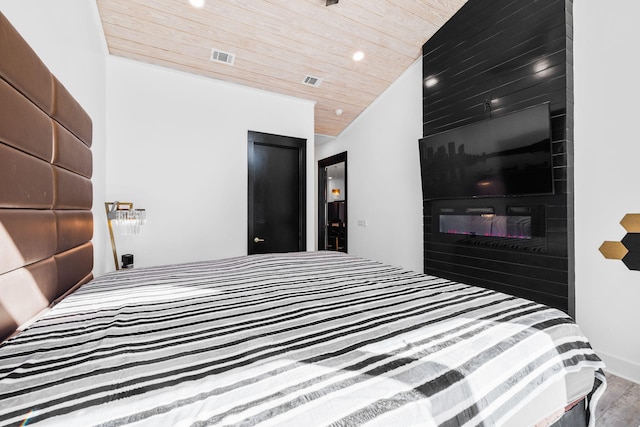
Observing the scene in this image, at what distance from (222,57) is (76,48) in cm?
143

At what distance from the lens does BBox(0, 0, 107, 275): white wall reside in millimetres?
1313

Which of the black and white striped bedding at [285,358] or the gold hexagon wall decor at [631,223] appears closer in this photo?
the black and white striped bedding at [285,358]

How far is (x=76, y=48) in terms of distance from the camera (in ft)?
6.31

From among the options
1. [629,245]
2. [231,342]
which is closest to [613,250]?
[629,245]

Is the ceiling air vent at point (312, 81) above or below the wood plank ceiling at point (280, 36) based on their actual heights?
below

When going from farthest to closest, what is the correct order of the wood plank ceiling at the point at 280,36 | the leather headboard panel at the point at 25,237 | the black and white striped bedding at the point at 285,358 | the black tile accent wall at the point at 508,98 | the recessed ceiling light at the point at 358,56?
the recessed ceiling light at the point at 358,56
the wood plank ceiling at the point at 280,36
the black tile accent wall at the point at 508,98
the leather headboard panel at the point at 25,237
the black and white striped bedding at the point at 285,358

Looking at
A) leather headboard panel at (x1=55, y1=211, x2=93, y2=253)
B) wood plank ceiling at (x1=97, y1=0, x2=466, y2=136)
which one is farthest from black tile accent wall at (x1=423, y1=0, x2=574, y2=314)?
leather headboard panel at (x1=55, y1=211, x2=93, y2=253)

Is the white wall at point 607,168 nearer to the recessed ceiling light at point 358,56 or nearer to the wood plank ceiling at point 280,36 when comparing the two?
the wood plank ceiling at point 280,36

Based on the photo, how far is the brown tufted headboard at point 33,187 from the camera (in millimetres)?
969

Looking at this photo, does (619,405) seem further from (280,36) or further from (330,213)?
(330,213)

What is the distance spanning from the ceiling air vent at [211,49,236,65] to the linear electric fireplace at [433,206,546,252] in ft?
9.70

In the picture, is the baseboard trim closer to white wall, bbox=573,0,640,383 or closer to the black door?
white wall, bbox=573,0,640,383

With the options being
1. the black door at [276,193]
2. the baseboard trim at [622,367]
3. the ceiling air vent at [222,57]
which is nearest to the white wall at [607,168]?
the baseboard trim at [622,367]

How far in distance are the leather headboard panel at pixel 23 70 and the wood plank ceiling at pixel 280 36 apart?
1735 mm
